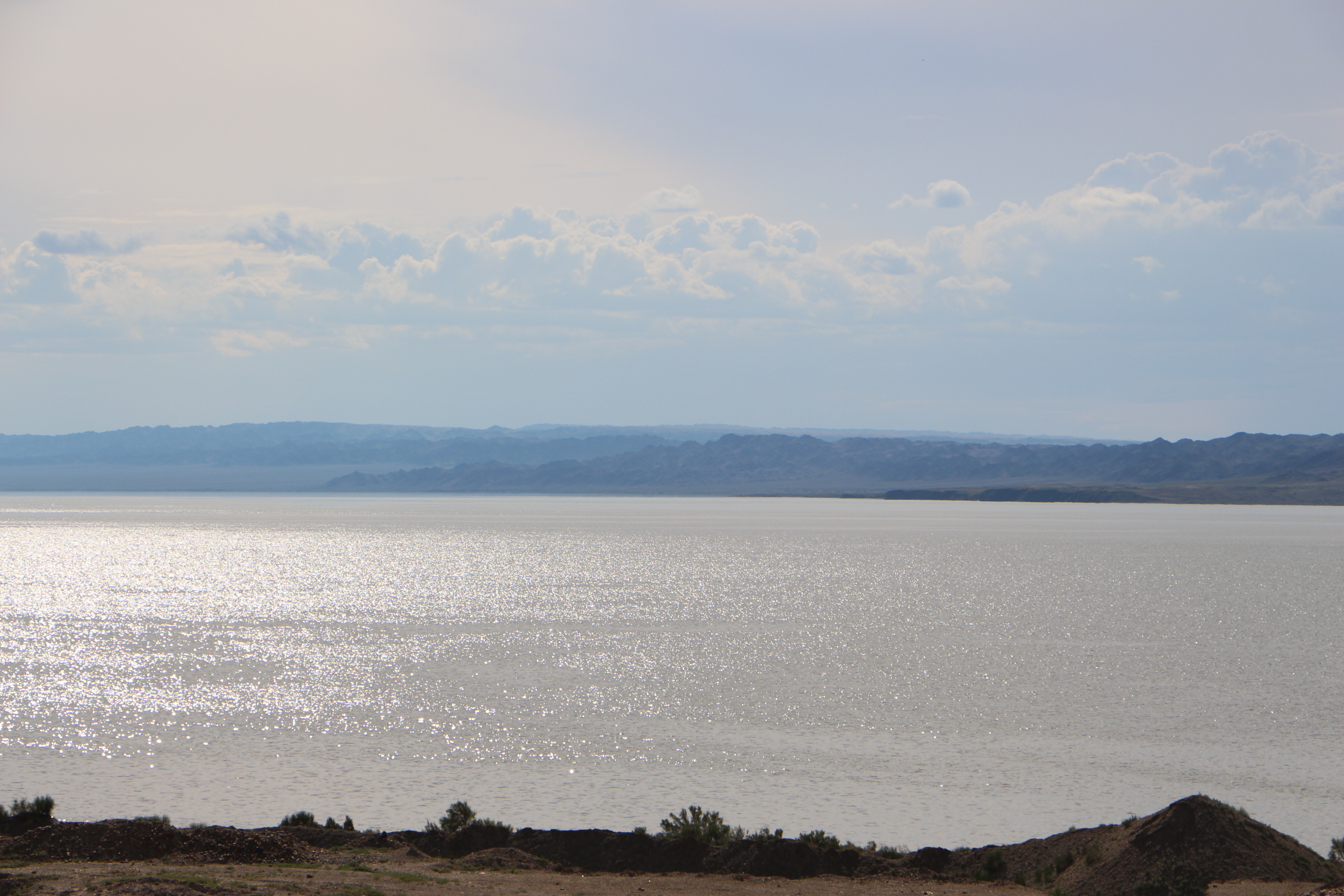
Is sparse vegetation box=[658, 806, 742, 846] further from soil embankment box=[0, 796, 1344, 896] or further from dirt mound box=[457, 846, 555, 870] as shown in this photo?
dirt mound box=[457, 846, 555, 870]

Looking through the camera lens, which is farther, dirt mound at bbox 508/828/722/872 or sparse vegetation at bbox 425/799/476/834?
sparse vegetation at bbox 425/799/476/834

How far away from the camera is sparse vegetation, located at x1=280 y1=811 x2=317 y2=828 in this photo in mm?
16422

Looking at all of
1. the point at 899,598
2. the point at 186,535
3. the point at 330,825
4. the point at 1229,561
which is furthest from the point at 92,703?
the point at 186,535

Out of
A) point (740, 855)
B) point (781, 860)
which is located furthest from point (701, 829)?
point (781, 860)

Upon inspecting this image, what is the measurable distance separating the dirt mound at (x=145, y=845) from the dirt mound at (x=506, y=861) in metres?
2.04

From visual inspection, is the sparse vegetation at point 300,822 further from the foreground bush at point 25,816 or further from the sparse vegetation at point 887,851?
the sparse vegetation at point 887,851

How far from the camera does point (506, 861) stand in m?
15.1

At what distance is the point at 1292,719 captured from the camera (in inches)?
1019

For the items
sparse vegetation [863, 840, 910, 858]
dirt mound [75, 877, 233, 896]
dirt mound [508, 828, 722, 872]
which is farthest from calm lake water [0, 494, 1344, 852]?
dirt mound [75, 877, 233, 896]

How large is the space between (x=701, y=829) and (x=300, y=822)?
5.85m

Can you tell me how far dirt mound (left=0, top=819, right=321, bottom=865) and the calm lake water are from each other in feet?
8.19

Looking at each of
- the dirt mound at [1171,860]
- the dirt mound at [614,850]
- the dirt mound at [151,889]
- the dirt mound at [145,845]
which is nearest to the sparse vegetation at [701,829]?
the dirt mound at [614,850]

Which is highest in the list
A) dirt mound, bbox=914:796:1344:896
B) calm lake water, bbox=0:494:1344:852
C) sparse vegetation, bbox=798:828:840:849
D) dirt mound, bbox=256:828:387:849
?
dirt mound, bbox=914:796:1344:896

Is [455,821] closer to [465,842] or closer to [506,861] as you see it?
[465,842]
